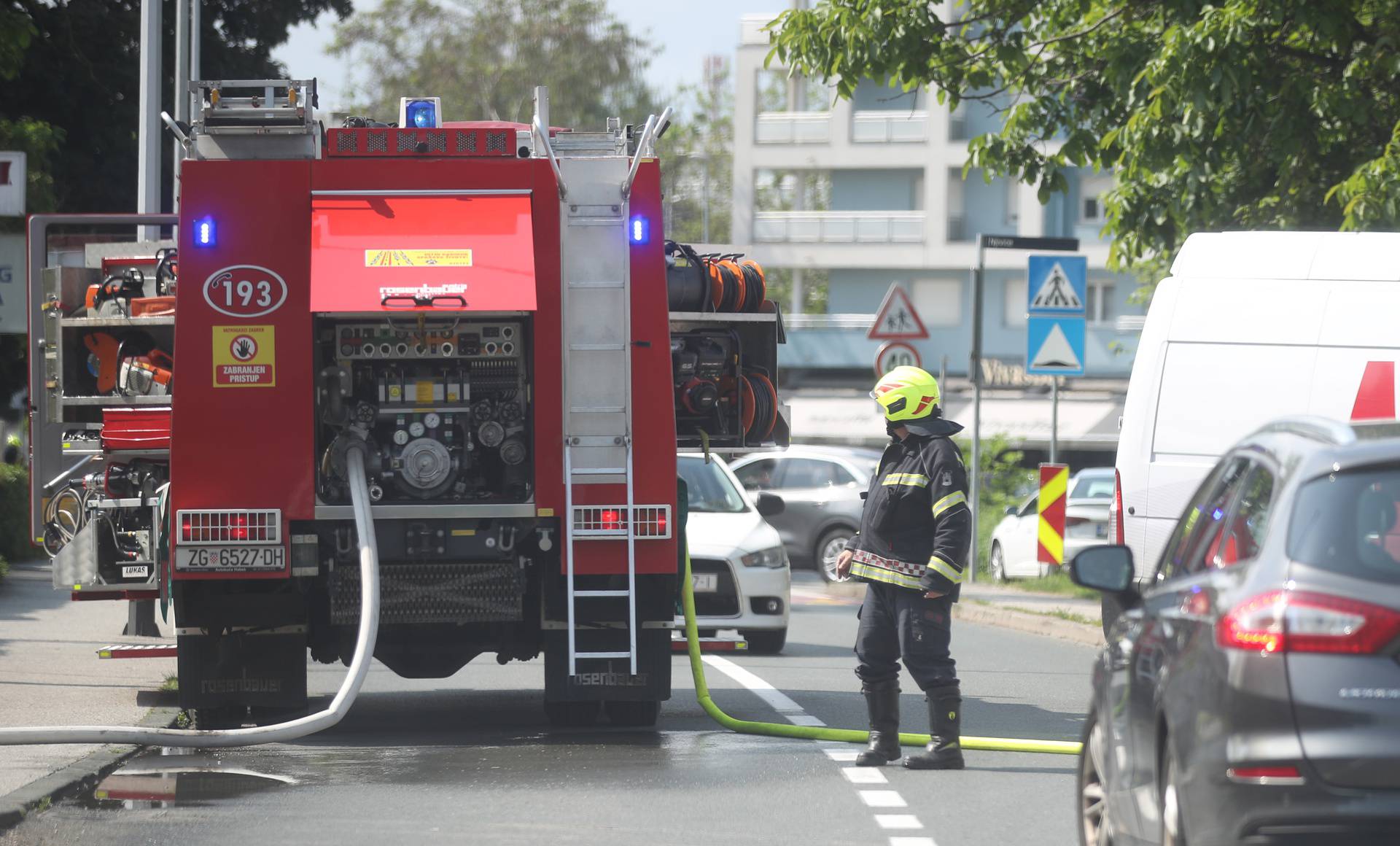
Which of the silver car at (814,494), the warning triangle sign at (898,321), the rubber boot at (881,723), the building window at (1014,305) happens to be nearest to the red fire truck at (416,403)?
the rubber boot at (881,723)

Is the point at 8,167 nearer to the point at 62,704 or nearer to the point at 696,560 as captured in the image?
the point at 62,704

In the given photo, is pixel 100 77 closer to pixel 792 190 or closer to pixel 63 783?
pixel 63 783

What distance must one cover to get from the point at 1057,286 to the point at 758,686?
764 centimetres

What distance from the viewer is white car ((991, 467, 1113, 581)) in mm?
23844

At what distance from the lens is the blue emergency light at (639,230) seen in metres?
10.6

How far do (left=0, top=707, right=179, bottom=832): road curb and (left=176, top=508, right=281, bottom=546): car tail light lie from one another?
1062mm

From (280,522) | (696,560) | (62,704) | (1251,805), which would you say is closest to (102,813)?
(280,522)

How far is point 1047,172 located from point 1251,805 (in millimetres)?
13954

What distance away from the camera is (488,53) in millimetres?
54906

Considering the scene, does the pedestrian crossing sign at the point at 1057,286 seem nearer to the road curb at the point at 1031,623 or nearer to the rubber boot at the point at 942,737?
the road curb at the point at 1031,623

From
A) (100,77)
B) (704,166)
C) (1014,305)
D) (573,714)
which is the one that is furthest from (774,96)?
(573,714)

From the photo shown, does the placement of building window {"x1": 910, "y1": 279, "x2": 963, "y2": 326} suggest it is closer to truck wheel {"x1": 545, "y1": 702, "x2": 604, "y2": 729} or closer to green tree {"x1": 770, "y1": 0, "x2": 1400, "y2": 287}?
green tree {"x1": 770, "y1": 0, "x2": 1400, "y2": 287}

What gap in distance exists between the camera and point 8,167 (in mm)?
12734

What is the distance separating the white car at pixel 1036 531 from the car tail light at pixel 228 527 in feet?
46.2
